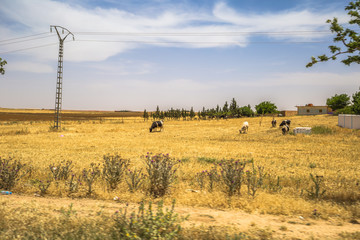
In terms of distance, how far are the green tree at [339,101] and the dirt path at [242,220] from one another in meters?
116

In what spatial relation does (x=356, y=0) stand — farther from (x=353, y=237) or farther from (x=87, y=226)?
(x=87, y=226)

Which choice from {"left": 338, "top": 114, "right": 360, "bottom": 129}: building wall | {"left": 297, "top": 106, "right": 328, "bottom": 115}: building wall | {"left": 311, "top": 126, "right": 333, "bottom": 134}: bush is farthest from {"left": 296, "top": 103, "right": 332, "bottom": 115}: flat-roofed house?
{"left": 311, "top": 126, "right": 333, "bottom": 134}: bush

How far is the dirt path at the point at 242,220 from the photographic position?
17.0 feet

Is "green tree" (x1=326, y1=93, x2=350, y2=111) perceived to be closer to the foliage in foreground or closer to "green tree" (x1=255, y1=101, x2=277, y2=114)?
"green tree" (x1=255, y1=101, x2=277, y2=114)

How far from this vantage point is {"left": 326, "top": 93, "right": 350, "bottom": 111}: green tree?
102562 mm

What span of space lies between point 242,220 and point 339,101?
11744 cm

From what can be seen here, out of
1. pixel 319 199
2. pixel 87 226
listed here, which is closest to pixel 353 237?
pixel 319 199

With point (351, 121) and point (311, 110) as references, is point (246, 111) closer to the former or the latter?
point (311, 110)

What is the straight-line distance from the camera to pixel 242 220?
580cm

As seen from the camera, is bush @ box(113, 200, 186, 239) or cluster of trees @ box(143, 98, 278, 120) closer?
bush @ box(113, 200, 186, 239)

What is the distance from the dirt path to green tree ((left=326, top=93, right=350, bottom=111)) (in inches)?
4556

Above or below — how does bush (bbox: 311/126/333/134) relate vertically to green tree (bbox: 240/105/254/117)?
below

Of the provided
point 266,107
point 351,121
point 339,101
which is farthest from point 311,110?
point 351,121

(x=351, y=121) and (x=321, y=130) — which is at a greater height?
(x=351, y=121)
